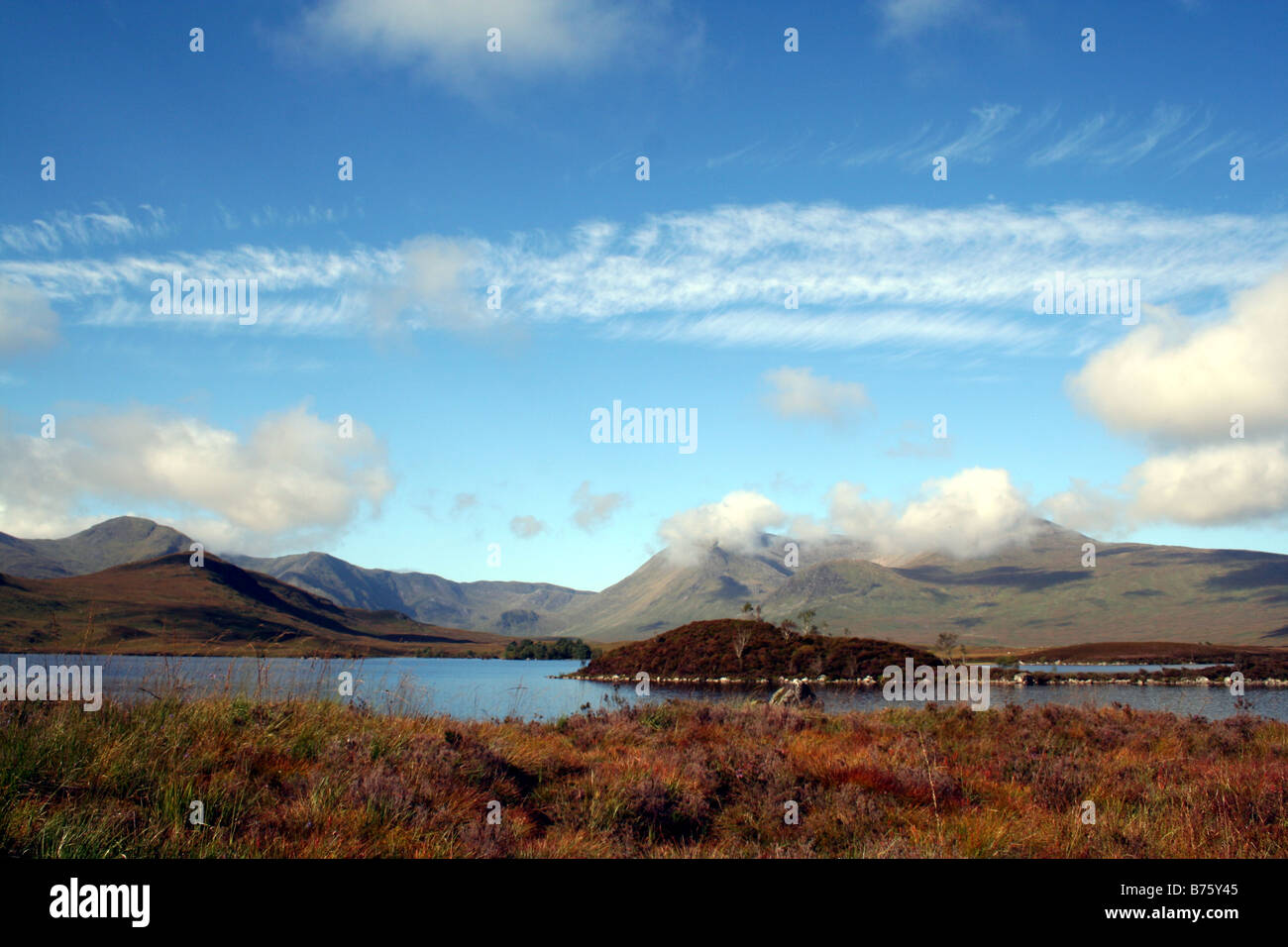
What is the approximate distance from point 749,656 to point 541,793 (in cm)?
9347

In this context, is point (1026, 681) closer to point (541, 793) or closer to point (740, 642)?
point (740, 642)

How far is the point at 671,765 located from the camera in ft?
30.8

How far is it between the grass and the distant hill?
81660mm

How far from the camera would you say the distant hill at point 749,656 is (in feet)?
305

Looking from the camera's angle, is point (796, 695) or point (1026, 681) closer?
point (796, 695)

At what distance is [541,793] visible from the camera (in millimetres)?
8312

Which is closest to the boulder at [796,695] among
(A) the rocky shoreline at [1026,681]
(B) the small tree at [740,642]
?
(A) the rocky shoreline at [1026,681]

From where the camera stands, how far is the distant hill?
9281cm

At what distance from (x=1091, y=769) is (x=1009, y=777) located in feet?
4.18

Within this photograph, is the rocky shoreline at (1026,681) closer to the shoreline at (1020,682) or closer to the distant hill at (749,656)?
the shoreline at (1020,682)

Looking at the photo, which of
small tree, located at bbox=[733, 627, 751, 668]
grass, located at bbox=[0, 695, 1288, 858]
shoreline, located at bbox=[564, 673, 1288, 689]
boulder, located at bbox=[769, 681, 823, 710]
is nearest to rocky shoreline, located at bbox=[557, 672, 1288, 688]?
shoreline, located at bbox=[564, 673, 1288, 689]

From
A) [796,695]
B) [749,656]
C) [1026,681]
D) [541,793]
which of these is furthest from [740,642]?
[541,793]
